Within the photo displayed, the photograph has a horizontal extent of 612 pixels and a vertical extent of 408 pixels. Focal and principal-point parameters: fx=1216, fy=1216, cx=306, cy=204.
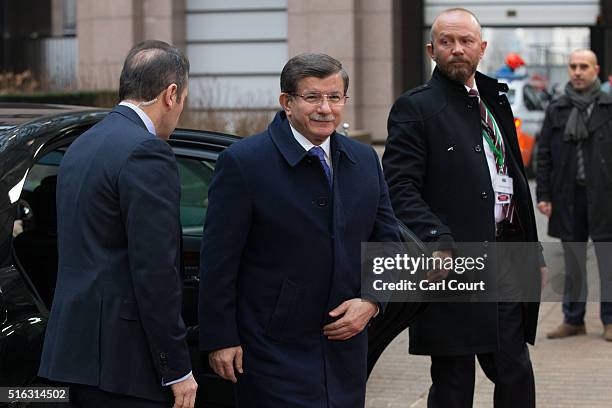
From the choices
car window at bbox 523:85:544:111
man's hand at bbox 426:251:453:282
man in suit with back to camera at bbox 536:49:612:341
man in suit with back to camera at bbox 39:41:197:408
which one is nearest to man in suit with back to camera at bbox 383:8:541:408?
man's hand at bbox 426:251:453:282

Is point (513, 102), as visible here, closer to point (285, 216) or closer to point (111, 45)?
point (111, 45)

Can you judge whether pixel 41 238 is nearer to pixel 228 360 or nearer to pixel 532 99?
pixel 228 360

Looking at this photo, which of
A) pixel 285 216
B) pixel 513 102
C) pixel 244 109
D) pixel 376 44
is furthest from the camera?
pixel 376 44

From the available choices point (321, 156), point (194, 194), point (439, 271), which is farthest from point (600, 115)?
point (321, 156)

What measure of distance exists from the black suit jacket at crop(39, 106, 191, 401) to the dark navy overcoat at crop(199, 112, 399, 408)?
331 mm

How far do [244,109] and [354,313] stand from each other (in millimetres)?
10661

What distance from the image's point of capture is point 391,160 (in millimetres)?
5004

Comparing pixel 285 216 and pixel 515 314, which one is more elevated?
pixel 285 216

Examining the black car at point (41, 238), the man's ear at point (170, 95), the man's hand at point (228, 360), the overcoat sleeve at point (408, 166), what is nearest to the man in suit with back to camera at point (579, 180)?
the black car at point (41, 238)

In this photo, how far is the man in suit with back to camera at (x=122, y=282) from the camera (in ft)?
11.9

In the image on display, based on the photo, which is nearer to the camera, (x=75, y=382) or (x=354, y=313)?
(x=75, y=382)

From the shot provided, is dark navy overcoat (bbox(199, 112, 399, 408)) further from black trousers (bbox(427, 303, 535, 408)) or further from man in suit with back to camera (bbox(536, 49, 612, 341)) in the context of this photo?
man in suit with back to camera (bbox(536, 49, 612, 341))

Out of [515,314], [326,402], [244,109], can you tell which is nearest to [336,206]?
[326,402]

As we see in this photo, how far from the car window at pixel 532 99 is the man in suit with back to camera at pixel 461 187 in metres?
14.7
